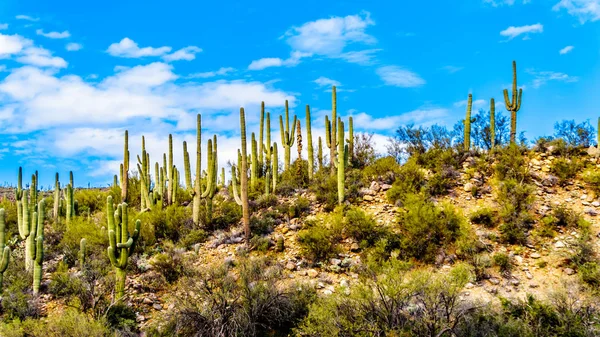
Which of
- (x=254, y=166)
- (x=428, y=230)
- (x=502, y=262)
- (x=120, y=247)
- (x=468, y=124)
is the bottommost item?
(x=502, y=262)

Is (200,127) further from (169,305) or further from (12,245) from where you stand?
(12,245)

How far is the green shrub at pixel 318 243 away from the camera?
14375mm

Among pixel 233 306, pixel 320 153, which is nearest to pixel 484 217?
pixel 320 153

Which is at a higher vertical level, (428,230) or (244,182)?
(244,182)

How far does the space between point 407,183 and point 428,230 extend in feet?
10.1

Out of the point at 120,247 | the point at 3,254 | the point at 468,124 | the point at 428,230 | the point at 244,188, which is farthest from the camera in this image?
the point at 468,124

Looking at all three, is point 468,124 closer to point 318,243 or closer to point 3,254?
point 318,243

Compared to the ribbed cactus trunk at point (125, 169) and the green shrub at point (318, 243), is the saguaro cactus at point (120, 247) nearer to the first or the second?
the green shrub at point (318, 243)

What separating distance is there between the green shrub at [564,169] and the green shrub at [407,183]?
4495 millimetres

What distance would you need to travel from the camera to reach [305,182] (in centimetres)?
1923

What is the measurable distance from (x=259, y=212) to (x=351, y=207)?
3252 millimetres

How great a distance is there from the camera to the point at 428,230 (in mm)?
14562

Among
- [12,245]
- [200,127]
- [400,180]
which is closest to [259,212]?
[200,127]

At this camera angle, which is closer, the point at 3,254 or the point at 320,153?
the point at 3,254
